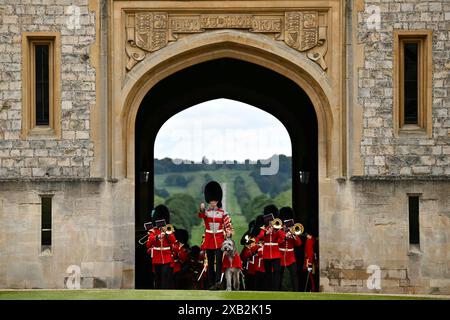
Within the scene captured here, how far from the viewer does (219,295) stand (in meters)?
18.8

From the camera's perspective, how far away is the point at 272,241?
68.8ft

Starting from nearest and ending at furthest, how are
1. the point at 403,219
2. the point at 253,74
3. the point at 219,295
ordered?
1. the point at 219,295
2. the point at 403,219
3. the point at 253,74

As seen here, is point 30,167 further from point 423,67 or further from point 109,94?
point 423,67

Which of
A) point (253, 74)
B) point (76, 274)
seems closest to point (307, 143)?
point (253, 74)

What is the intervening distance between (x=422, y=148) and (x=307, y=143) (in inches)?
232

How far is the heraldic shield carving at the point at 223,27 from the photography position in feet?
69.6

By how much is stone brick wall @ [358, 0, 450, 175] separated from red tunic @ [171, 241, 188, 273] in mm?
3316

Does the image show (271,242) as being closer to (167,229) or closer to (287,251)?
(287,251)

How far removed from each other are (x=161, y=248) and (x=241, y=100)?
24.5 ft

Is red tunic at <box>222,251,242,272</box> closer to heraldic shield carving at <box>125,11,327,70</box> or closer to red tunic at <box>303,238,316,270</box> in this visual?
red tunic at <box>303,238,316,270</box>

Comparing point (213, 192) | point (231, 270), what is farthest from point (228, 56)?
point (231, 270)

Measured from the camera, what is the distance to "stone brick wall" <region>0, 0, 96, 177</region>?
68.6ft

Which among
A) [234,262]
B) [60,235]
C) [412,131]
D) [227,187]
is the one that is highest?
[412,131]

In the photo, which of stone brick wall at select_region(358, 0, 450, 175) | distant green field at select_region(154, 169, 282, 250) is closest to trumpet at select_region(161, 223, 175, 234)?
stone brick wall at select_region(358, 0, 450, 175)
